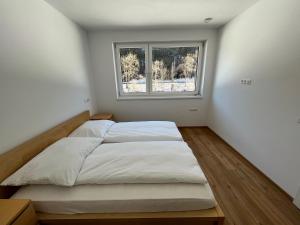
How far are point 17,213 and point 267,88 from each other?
276 cm

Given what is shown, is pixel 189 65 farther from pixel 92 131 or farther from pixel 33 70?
pixel 33 70

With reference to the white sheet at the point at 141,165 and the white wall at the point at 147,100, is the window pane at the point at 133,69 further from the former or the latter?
the white sheet at the point at 141,165

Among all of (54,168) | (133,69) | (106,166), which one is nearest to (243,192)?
(106,166)

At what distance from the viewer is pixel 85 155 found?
5.11 ft

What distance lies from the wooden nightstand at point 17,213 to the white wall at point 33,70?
57 centimetres

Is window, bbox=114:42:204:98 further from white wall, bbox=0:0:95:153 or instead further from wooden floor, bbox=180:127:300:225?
wooden floor, bbox=180:127:300:225

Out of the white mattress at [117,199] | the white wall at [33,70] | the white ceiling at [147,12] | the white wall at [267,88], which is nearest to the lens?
the white mattress at [117,199]

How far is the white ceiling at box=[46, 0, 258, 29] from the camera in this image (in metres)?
2.08

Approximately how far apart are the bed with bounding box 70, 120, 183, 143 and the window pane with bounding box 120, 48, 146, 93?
4.81 ft

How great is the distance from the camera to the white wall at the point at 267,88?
162 centimetres

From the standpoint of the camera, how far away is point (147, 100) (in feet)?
12.1

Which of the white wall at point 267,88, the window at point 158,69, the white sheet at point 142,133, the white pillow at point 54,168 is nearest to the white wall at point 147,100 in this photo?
the window at point 158,69

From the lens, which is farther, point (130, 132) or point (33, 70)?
point (130, 132)

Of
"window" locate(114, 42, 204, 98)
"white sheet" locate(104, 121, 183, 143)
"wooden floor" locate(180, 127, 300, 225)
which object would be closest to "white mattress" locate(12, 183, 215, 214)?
"wooden floor" locate(180, 127, 300, 225)
